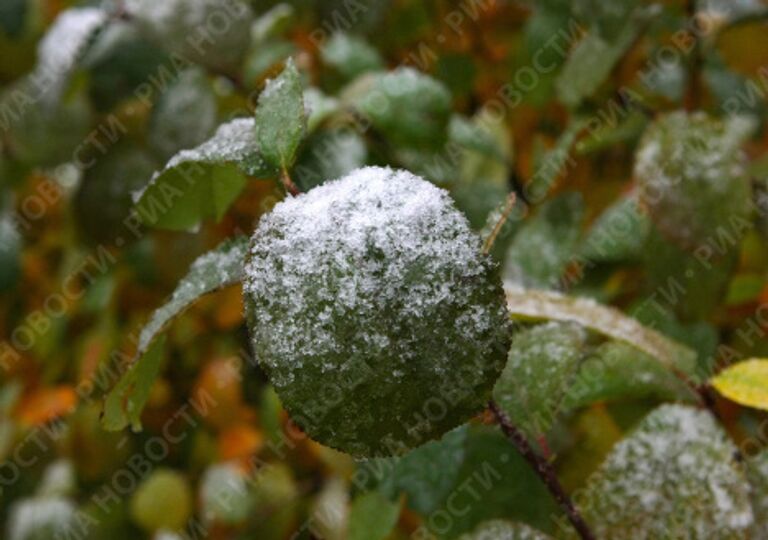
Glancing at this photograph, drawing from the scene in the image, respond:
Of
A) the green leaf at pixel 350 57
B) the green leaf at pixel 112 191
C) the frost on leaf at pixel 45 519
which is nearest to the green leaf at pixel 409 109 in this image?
the green leaf at pixel 350 57

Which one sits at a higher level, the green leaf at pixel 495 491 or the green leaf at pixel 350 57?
the green leaf at pixel 350 57

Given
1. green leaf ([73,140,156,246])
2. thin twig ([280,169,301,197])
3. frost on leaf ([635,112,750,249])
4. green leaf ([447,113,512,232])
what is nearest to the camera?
thin twig ([280,169,301,197])

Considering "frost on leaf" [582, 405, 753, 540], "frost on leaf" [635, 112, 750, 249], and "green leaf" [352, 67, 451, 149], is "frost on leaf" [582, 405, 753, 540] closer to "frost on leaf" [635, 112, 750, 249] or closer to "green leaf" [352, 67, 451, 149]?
"frost on leaf" [635, 112, 750, 249]

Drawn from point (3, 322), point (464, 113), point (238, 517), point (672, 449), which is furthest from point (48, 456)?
point (672, 449)

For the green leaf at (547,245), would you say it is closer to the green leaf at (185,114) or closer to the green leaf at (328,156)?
the green leaf at (328,156)

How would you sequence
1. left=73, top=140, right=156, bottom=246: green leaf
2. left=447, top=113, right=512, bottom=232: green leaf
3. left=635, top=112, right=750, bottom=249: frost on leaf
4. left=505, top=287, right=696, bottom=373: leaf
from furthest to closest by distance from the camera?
1. left=73, top=140, right=156, bottom=246: green leaf
2. left=447, top=113, right=512, bottom=232: green leaf
3. left=635, top=112, right=750, bottom=249: frost on leaf
4. left=505, top=287, right=696, bottom=373: leaf

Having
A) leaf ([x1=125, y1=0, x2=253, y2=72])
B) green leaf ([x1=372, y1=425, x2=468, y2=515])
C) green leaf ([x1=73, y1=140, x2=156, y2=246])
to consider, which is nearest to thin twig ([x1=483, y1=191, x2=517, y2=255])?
green leaf ([x1=372, y1=425, x2=468, y2=515])
